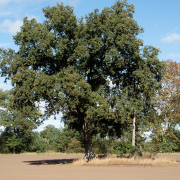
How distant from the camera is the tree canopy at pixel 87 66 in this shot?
2141 centimetres

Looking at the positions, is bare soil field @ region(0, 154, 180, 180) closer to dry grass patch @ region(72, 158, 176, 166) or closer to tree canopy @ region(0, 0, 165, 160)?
→ dry grass patch @ region(72, 158, 176, 166)

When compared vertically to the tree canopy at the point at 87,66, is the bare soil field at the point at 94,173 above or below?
below

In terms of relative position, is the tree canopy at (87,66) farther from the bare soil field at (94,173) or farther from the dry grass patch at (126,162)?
the bare soil field at (94,173)

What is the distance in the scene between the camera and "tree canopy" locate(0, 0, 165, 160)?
2141 centimetres

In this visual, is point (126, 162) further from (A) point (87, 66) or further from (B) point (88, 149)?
(A) point (87, 66)

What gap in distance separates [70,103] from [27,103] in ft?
16.4

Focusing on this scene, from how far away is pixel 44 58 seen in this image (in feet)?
80.4

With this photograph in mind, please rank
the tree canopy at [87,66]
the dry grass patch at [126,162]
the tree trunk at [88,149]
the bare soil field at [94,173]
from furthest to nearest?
the tree trunk at [88,149]
the dry grass patch at [126,162]
the tree canopy at [87,66]
the bare soil field at [94,173]

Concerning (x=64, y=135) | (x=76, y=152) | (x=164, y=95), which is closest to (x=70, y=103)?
(x=164, y=95)

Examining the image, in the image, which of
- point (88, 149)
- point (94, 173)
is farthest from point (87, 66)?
point (94, 173)

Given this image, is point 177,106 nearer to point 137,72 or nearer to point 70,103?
point 137,72

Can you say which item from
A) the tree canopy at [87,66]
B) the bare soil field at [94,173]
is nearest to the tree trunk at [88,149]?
the tree canopy at [87,66]

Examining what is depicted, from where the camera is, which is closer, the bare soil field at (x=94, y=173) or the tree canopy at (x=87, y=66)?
the bare soil field at (x=94, y=173)

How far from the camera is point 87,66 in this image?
960 inches
